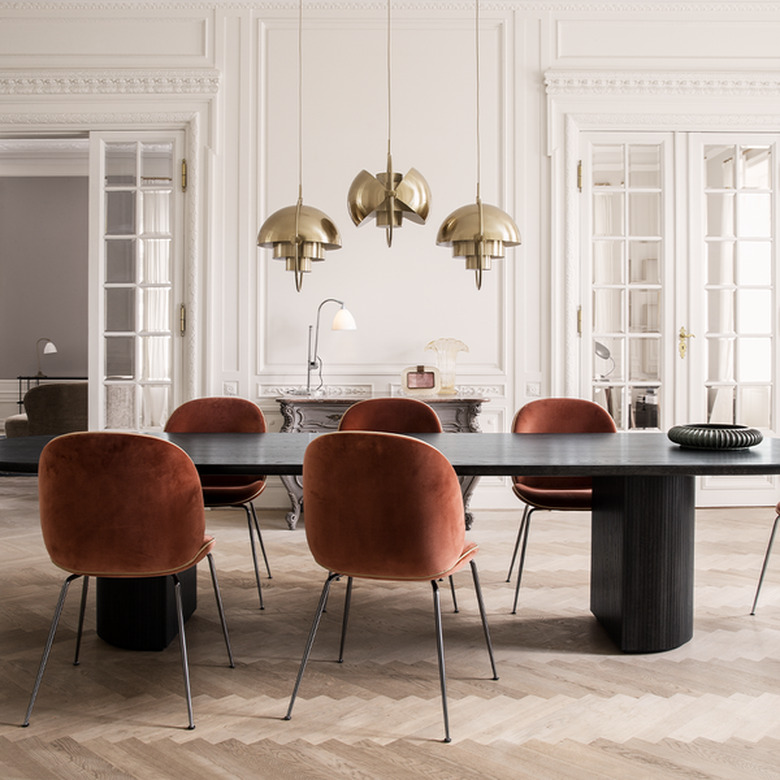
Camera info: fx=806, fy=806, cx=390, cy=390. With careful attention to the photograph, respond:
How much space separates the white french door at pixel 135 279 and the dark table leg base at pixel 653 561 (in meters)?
3.71

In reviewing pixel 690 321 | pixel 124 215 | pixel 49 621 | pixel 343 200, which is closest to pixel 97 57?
pixel 124 215

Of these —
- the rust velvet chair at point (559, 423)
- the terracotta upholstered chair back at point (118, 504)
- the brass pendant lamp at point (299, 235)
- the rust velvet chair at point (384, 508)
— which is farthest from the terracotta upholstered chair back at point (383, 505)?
the rust velvet chair at point (559, 423)

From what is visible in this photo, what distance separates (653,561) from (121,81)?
4739 mm

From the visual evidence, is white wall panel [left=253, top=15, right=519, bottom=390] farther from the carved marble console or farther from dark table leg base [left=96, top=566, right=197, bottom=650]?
dark table leg base [left=96, top=566, right=197, bottom=650]

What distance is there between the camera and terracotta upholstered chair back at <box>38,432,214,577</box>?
90.9 inches

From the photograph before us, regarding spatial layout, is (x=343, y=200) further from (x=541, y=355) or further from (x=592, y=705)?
A: (x=592, y=705)

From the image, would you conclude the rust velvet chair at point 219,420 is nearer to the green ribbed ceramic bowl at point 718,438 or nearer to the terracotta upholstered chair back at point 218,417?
the terracotta upholstered chair back at point 218,417

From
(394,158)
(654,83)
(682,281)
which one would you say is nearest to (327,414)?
(394,158)

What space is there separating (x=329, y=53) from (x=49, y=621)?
13.5 feet

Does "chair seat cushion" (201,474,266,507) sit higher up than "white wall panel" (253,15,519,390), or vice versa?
"white wall panel" (253,15,519,390)

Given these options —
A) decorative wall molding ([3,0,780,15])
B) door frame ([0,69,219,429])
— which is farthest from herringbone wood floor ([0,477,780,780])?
decorative wall molding ([3,0,780,15])

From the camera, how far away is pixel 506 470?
2545 millimetres

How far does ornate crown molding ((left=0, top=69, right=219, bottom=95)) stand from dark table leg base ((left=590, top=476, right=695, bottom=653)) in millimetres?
4197

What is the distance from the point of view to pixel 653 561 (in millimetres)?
2832
